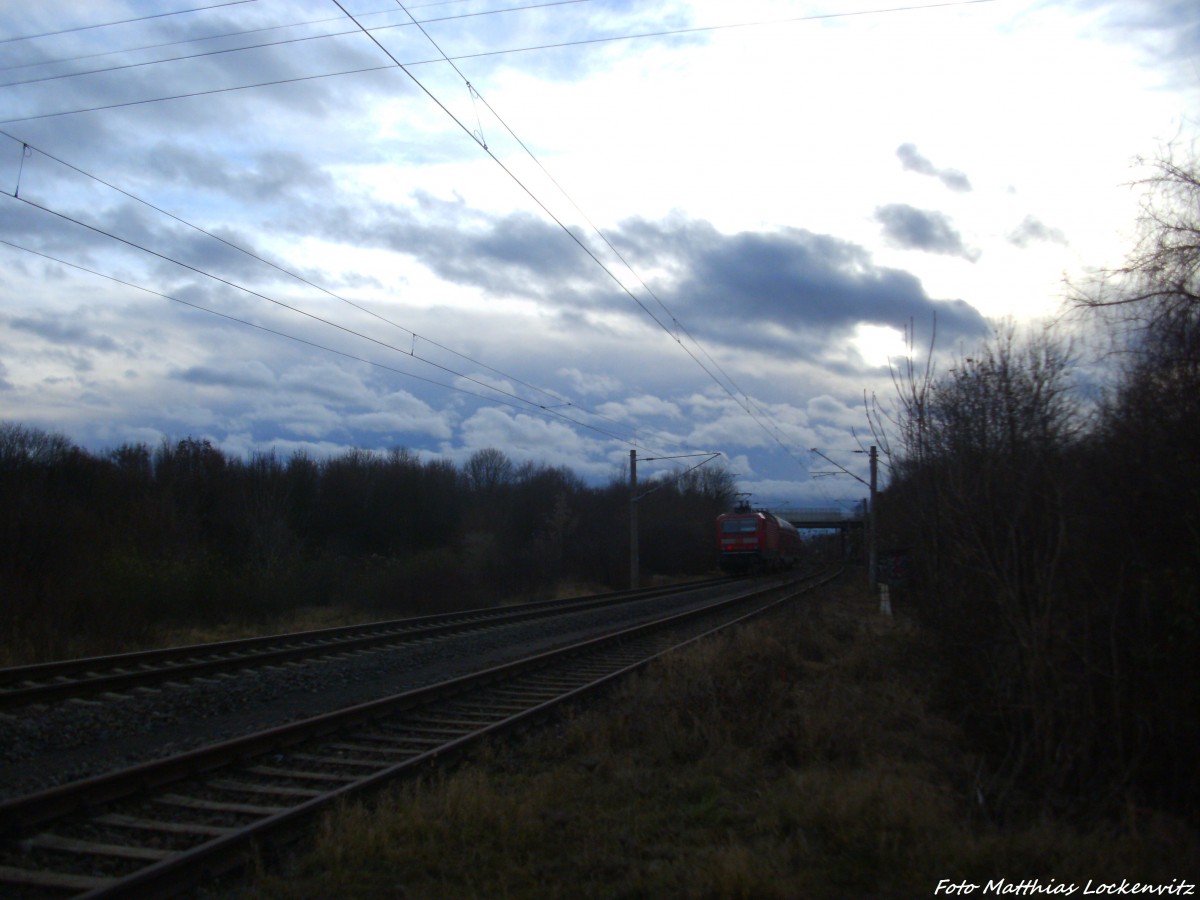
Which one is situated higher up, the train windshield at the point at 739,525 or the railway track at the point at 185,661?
the train windshield at the point at 739,525

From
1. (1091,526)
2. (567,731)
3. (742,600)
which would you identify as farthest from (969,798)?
(742,600)

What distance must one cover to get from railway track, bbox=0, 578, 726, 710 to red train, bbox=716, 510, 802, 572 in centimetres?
2803

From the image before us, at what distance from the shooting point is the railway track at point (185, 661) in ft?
36.5

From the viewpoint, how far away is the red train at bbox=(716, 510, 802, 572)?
4809 cm

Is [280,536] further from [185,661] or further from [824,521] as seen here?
[824,521]

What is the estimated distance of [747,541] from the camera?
4819cm

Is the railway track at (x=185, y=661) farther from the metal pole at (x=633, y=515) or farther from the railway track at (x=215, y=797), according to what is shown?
the metal pole at (x=633, y=515)

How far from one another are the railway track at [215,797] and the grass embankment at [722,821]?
430mm

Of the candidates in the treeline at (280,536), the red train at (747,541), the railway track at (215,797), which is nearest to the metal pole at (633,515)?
the treeline at (280,536)

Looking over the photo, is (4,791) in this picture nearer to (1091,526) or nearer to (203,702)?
(203,702)

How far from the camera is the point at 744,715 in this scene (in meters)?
8.94

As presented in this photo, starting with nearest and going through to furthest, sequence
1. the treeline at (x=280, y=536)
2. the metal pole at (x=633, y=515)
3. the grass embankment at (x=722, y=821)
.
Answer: the grass embankment at (x=722, y=821), the treeline at (x=280, y=536), the metal pole at (x=633, y=515)

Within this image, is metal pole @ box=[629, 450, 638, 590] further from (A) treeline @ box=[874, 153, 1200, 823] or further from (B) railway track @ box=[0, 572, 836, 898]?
(A) treeline @ box=[874, 153, 1200, 823]

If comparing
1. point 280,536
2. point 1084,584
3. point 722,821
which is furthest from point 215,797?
point 280,536
